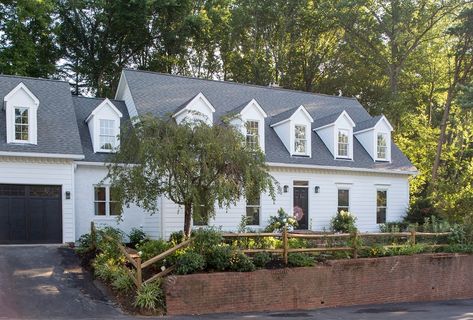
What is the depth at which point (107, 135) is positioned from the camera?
22.3 metres

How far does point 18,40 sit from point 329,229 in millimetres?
22153

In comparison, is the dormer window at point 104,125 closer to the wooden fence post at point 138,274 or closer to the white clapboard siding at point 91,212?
the white clapboard siding at point 91,212

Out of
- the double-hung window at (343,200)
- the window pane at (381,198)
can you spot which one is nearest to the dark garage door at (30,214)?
the double-hung window at (343,200)

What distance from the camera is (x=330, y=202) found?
25.5 m

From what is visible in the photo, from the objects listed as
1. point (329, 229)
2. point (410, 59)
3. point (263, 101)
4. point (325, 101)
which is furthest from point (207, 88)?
point (410, 59)

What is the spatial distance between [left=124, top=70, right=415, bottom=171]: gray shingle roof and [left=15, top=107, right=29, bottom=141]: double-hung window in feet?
15.4

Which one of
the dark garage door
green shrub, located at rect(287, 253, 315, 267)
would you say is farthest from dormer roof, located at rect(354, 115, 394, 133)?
the dark garage door

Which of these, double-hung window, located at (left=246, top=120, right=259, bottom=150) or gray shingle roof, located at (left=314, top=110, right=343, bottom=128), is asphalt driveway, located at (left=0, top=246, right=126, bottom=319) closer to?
double-hung window, located at (left=246, top=120, right=259, bottom=150)

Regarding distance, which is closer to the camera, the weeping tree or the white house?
the weeping tree

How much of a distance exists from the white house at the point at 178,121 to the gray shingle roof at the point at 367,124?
0.07 meters

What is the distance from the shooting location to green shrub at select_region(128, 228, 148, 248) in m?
20.9

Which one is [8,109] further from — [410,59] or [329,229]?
[410,59]

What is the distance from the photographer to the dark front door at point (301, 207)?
24609mm

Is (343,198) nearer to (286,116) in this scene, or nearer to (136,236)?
(286,116)
